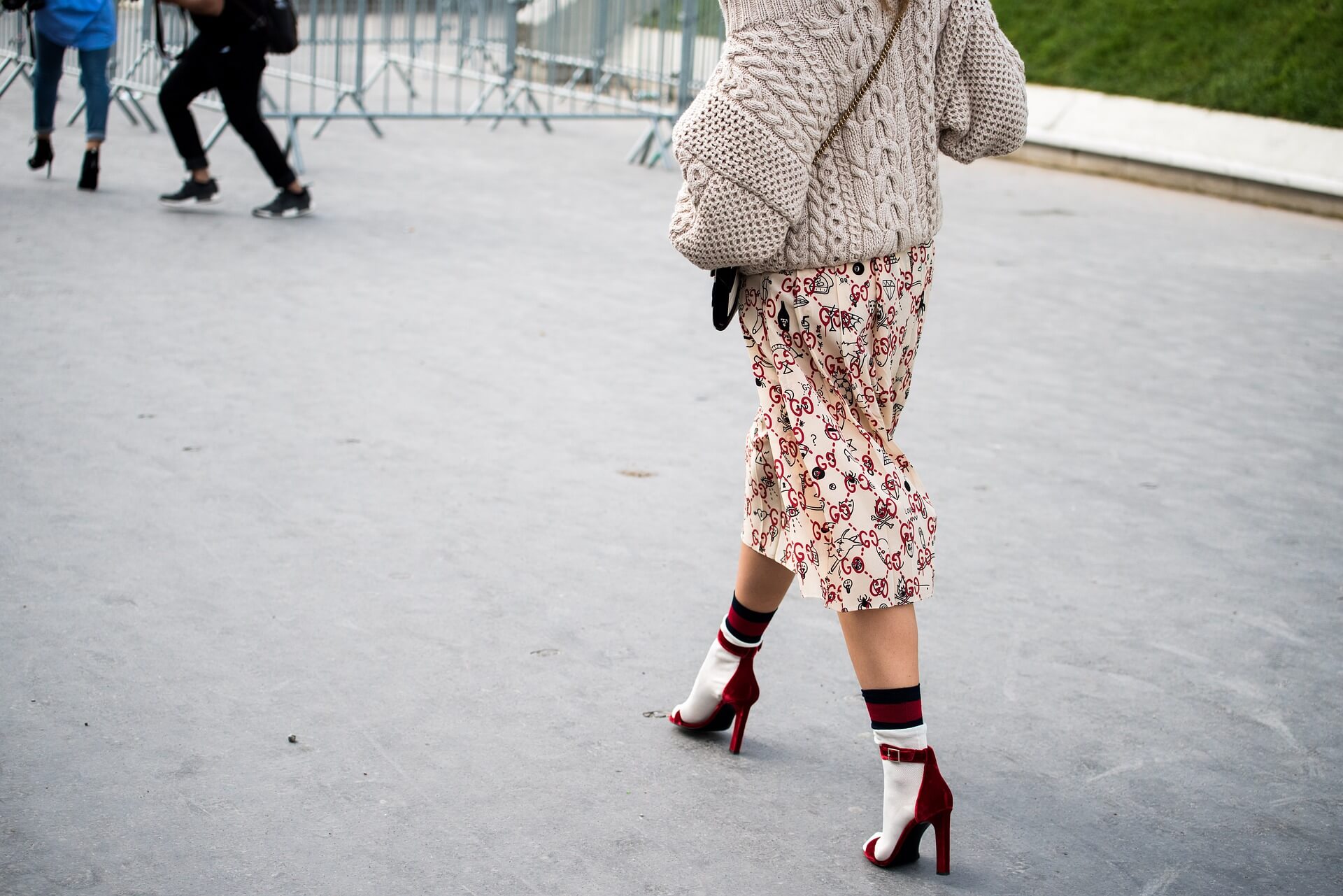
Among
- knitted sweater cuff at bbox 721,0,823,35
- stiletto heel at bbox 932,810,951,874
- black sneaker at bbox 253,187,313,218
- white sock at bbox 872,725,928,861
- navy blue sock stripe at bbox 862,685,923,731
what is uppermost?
knitted sweater cuff at bbox 721,0,823,35

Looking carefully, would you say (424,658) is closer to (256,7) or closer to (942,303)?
(942,303)

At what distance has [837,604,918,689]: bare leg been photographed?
8.46 ft

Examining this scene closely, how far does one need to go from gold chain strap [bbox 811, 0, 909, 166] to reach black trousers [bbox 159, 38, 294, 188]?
605 cm

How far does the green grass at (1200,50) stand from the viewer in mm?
12141

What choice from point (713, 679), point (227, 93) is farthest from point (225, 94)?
point (713, 679)

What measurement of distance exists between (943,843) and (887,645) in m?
0.37

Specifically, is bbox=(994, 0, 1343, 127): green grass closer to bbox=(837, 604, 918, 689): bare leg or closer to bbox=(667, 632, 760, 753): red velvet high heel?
bbox=(667, 632, 760, 753): red velvet high heel

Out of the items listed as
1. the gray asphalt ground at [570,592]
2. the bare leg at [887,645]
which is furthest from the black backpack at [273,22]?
the bare leg at [887,645]

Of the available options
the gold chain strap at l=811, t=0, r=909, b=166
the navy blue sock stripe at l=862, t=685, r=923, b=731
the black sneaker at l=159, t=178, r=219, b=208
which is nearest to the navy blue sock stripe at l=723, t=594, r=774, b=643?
the navy blue sock stripe at l=862, t=685, r=923, b=731

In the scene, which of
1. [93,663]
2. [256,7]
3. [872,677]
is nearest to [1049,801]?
[872,677]

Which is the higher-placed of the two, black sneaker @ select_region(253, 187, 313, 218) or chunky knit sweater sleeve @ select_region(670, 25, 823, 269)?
chunky knit sweater sleeve @ select_region(670, 25, 823, 269)

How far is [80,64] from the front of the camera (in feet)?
27.9

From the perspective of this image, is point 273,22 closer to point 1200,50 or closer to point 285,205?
point 285,205

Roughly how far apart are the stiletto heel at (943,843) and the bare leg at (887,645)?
0.25 m
